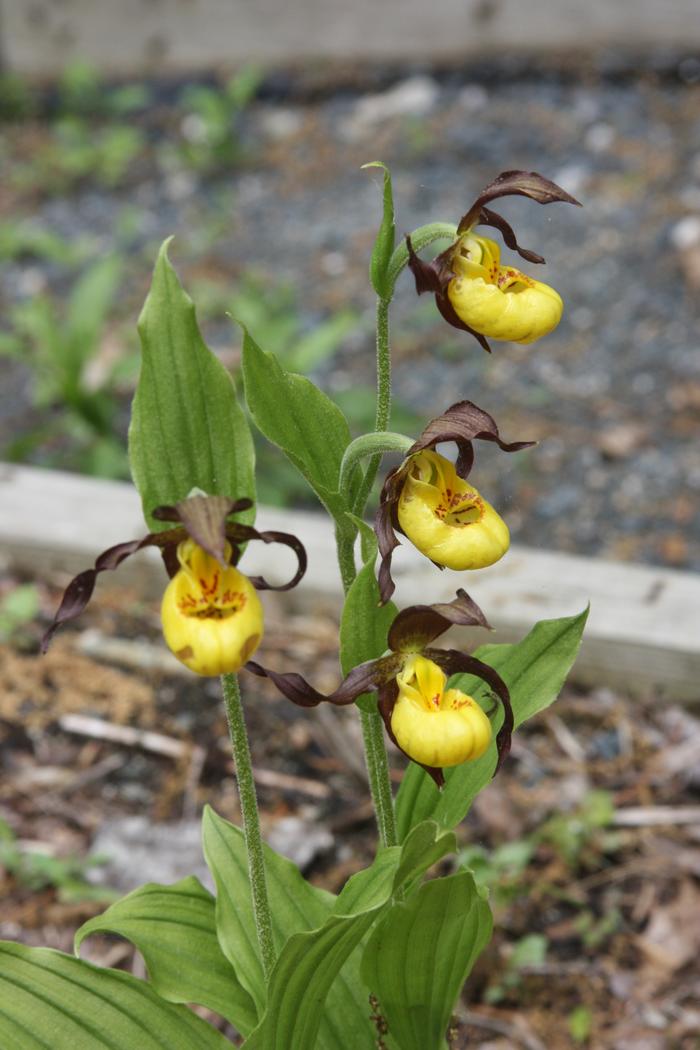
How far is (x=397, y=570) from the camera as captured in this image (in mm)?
2082

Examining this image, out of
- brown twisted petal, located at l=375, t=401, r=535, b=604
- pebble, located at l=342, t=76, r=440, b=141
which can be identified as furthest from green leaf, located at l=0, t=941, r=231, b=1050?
pebble, located at l=342, t=76, r=440, b=141

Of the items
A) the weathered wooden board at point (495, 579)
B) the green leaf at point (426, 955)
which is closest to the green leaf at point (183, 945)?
the green leaf at point (426, 955)

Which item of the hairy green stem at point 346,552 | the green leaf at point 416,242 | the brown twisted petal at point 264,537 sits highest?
the green leaf at point 416,242

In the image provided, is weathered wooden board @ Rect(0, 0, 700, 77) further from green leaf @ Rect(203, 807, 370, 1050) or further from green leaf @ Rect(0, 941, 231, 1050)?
green leaf @ Rect(0, 941, 231, 1050)

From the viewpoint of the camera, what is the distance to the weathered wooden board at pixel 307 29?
3930 millimetres

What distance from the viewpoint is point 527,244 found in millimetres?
3338

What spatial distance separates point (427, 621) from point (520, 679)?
224 mm

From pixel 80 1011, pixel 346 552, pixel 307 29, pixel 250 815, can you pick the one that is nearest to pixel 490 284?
pixel 346 552

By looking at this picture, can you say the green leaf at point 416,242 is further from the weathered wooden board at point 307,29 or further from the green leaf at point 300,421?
the weathered wooden board at point 307,29

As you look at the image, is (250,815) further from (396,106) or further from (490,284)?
(396,106)

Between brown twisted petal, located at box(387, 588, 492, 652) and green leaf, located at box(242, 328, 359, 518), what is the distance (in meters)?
0.14

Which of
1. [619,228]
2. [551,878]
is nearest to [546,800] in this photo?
[551,878]

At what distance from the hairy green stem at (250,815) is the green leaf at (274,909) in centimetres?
4

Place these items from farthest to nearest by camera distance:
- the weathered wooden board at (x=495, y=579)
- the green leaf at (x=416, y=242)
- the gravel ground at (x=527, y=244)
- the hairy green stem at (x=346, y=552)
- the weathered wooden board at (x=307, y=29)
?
the weathered wooden board at (x=307, y=29), the gravel ground at (x=527, y=244), the weathered wooden board at (x=495, y=579), the hairy green stem at (x=346, y=552), the green leaf at (x=416, y=242)
